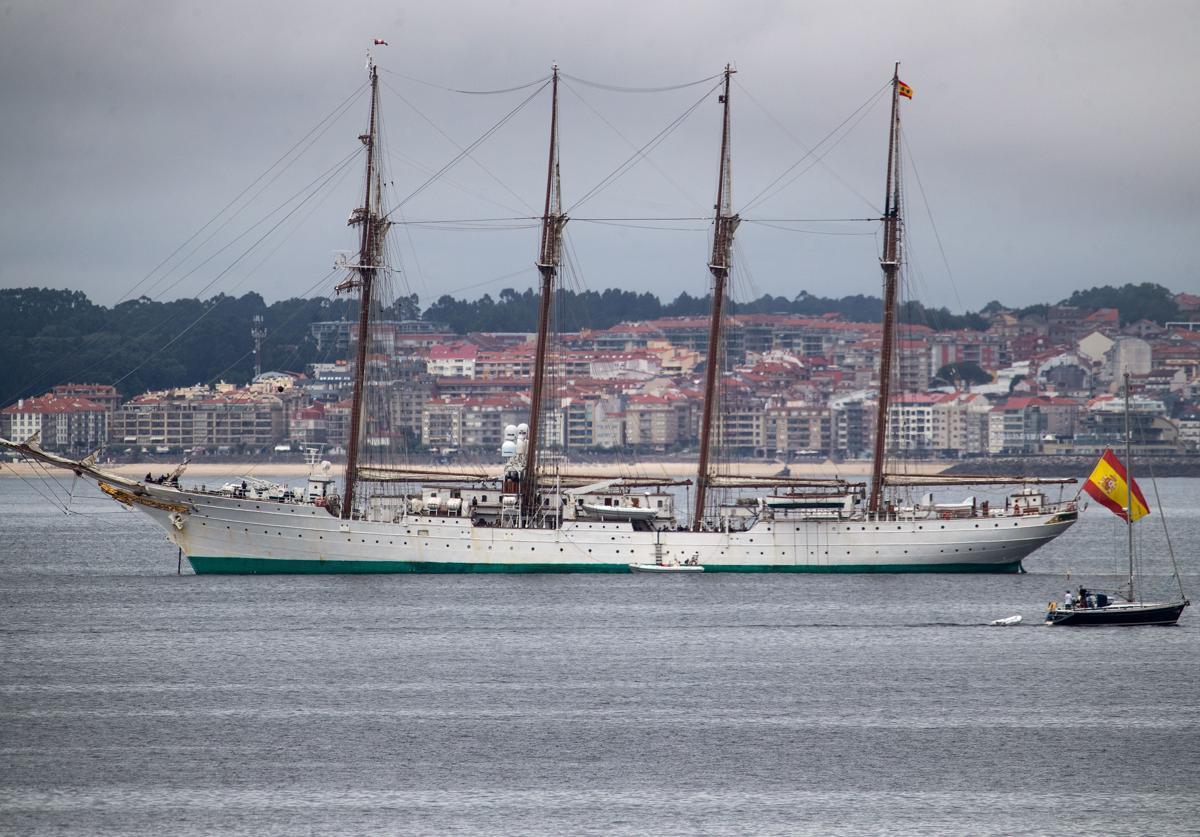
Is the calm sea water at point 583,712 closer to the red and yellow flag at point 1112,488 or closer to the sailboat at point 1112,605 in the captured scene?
the sailboat at point 1112,605

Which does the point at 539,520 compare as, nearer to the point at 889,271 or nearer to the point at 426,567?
the point at 426,567

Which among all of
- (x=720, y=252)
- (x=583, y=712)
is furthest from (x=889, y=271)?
(x=583, y=712)

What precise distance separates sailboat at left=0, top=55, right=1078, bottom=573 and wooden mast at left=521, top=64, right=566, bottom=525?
0.08 m

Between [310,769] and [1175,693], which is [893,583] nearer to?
[1175,693]

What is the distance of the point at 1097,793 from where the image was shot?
1441 inches

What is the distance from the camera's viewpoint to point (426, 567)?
7050 cm

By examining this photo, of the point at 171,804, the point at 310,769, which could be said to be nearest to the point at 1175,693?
the point at 310,769

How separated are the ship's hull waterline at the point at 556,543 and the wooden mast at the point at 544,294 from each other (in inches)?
109

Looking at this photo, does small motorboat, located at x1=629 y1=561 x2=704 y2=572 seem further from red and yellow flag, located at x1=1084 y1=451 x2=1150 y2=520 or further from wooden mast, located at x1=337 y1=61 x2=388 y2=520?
red and yellow flag, located at x1=1084 y1=451 x2=1150 y2=520

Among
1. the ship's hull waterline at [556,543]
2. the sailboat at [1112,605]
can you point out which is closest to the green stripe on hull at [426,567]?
the ship's hull waterline at [556,543]

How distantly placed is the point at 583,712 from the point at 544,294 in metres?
34.2

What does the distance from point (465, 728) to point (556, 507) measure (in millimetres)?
30189

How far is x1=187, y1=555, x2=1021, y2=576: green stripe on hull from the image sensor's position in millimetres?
69812

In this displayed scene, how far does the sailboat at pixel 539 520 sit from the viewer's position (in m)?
69.5
